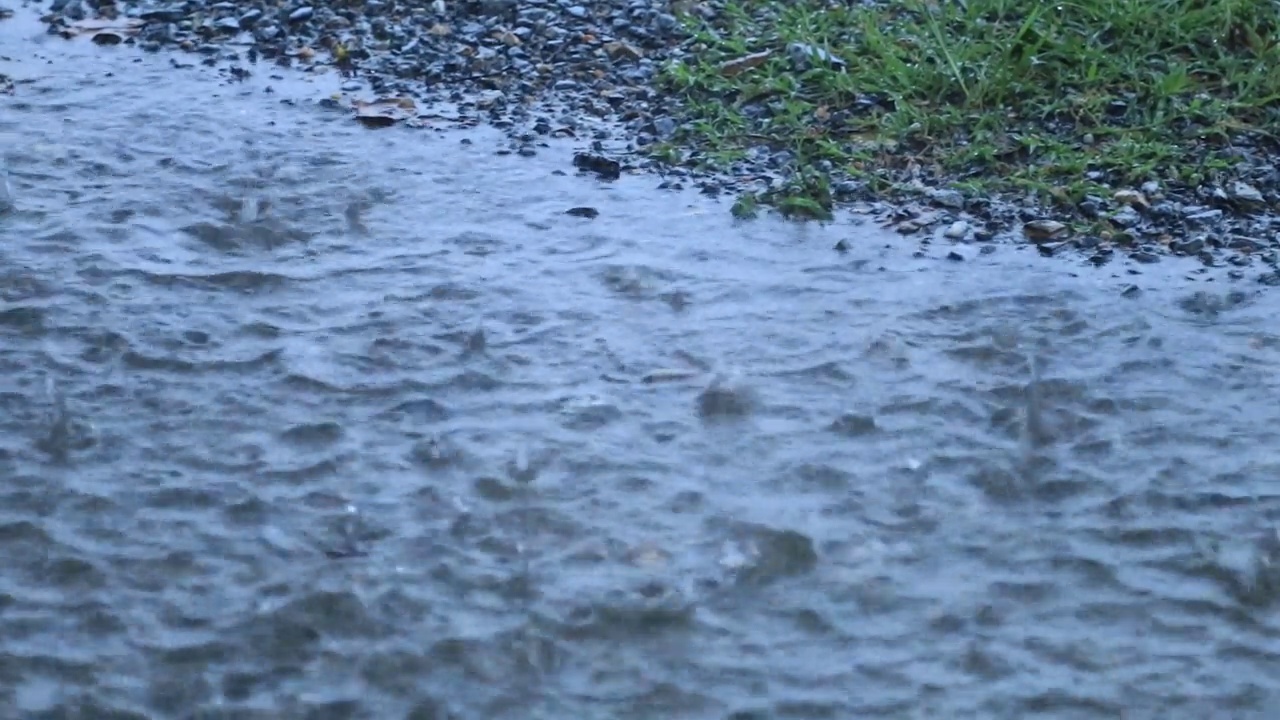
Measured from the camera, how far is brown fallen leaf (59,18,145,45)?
216 inches

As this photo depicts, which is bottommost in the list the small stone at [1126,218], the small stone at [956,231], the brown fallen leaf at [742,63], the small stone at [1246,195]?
the small stone at [956,231]

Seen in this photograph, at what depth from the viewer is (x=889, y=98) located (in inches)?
190

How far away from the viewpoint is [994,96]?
4.77m

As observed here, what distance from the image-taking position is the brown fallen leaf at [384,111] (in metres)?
Answer: 4.87

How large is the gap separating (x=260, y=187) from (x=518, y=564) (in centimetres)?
190

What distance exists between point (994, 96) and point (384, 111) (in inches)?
72.5

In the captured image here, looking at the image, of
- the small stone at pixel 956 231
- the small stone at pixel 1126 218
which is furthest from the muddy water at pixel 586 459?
the small stone at pixel 1126 218

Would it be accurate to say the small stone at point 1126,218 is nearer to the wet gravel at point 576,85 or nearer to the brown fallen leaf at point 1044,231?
the wet gravel at point 576,85

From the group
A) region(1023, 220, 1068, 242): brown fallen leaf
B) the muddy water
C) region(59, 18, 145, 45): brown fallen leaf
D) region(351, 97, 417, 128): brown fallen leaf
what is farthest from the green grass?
region(59, 18, 145, 45): brown fallen leaf

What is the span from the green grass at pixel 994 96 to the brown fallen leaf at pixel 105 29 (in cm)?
191

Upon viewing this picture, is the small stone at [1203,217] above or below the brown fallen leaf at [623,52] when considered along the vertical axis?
below

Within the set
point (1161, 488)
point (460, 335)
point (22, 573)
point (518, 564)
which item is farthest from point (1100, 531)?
point (22, 573)

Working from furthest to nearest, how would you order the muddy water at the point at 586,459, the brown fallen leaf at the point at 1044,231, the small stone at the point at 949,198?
the small stone at the point at 949,198, the brown fallen leaf at the point at 1044,231, the muddy water at the point at 586,459

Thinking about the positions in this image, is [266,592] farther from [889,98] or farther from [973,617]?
[889,98]
